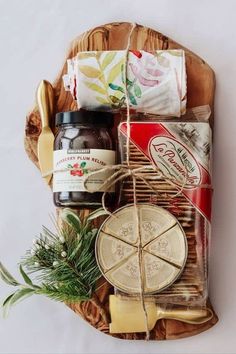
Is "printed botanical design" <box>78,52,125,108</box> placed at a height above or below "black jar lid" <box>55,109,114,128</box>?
above

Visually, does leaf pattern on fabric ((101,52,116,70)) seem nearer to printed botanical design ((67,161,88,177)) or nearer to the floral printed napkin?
the floral printed napkin

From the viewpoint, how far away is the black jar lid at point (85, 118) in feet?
2.82

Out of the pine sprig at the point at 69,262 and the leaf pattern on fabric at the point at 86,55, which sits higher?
the leaf pattern on fabric at the point at 86,55

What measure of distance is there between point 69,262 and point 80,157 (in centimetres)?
13

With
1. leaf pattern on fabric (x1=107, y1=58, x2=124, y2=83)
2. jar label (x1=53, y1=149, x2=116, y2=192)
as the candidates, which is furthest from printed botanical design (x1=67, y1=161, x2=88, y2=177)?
leaf pattern on fabric (x1=107, y1=58, x2=124, y2=83)

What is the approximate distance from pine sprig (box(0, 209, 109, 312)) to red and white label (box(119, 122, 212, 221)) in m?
0.10

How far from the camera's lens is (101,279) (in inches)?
35.7

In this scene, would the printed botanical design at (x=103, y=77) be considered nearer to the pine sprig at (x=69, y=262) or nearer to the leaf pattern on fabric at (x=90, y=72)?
the leaf pattern on fabric at (x=90, y=72)

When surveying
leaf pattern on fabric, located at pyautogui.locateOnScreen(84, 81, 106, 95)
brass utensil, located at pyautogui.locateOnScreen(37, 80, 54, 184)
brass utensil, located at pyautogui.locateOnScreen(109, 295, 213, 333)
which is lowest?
brass utensil, located at pyautogui.locateOnScreen(109, 295, 213, 333)

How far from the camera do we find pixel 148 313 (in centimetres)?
89

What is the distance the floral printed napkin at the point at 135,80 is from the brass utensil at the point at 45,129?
2.0 inches

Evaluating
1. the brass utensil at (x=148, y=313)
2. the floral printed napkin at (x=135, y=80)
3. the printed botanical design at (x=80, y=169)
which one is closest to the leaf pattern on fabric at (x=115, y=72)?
the floral printed napkin at (x=135, y=80)

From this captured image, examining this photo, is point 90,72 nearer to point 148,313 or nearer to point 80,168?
point 80,168

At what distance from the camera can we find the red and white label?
0.86m
